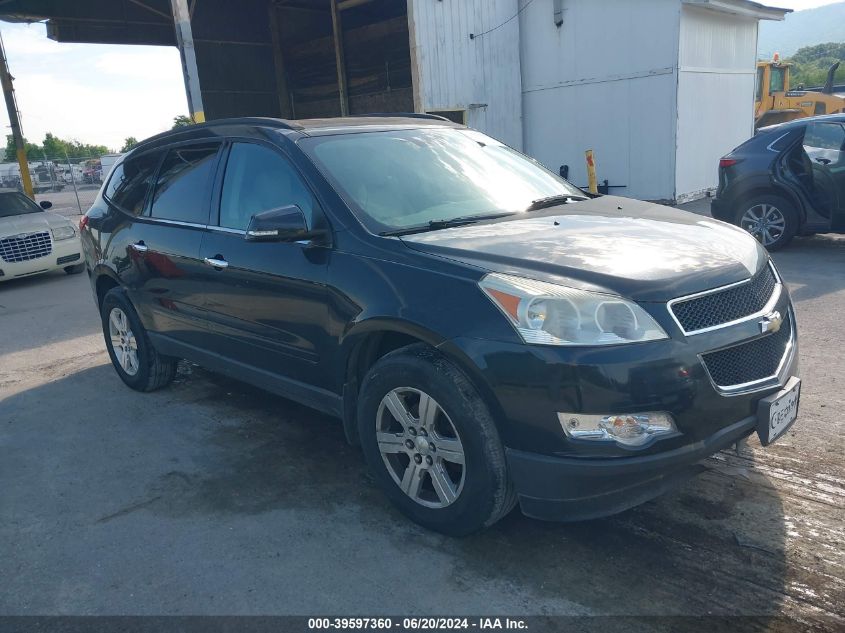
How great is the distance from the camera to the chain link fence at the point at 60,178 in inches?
1142

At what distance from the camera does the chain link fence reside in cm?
2902

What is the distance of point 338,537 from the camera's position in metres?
3.25

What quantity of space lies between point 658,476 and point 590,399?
0.41 metres

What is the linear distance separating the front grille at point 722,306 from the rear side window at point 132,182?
3.80 metres

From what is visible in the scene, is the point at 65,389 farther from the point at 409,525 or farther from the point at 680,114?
the point at 680,114

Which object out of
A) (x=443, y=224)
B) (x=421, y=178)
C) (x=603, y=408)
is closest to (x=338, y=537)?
(x=603, y=408)

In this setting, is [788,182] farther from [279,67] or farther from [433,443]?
[279,67]

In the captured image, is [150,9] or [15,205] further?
[150,9]

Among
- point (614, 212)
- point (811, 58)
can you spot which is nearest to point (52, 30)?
point (614, 212)

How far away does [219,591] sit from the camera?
9.52 ft

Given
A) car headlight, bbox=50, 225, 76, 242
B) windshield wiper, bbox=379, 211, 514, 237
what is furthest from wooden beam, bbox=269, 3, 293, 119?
windshield wiper, bbox=379, 211, 514, 237

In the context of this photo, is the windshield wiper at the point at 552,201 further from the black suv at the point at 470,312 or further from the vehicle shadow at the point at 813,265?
the vehicle shadow at the point at 813,265

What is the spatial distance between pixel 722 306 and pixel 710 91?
1311 cm

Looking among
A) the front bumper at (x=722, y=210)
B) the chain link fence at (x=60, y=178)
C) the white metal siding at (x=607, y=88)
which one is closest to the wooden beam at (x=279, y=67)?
the white metal siding at (x=607, y=88)
